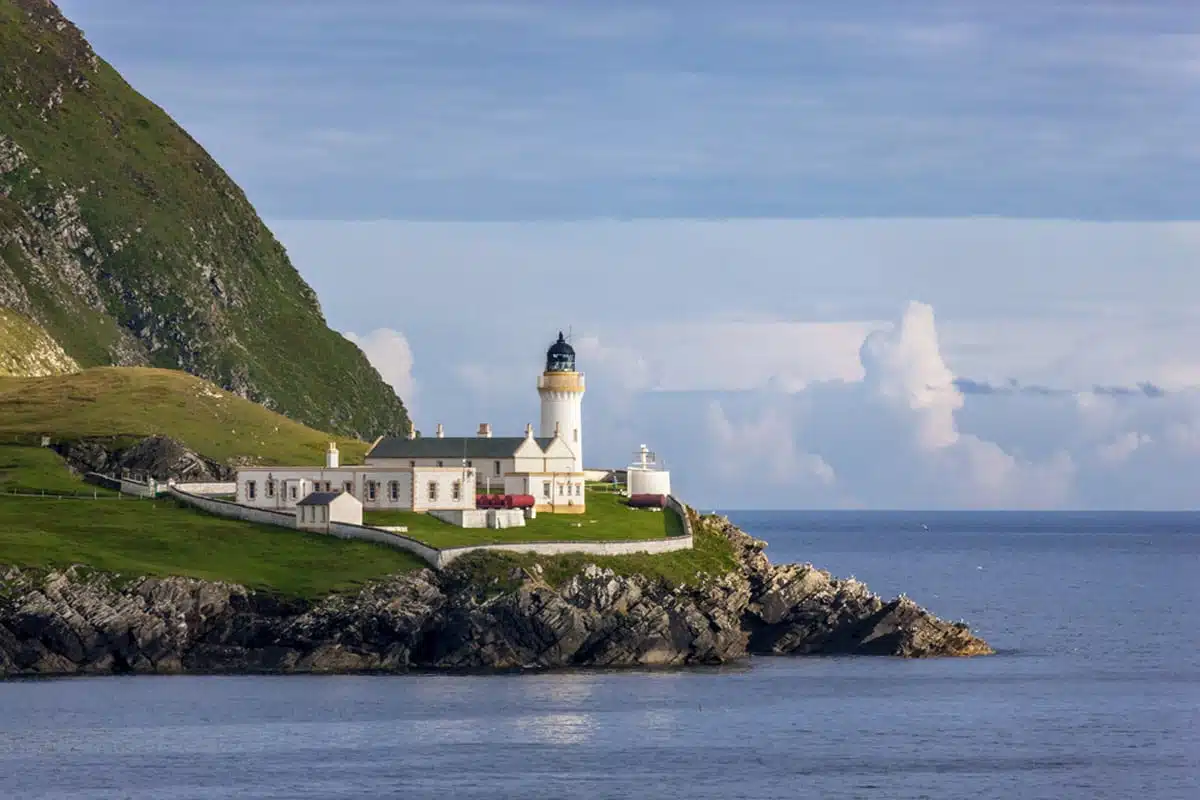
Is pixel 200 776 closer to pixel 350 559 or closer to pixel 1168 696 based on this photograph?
pixel 350 559

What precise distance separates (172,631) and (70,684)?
31.0 feet

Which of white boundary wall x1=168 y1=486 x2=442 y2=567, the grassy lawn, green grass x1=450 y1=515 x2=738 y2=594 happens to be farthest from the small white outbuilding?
green grass x1=450 y1=515 x2=738 y2=594

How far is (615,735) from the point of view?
108562 mm

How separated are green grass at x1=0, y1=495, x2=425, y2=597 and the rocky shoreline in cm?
255

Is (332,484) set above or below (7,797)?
above

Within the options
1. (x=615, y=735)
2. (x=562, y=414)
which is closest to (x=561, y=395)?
(x=562, y=414)

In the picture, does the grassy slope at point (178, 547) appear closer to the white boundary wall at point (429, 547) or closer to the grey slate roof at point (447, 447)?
the white boundary wall at point (429, 547)

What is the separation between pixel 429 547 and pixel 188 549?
50.9 feet

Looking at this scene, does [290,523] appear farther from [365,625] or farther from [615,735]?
[615,735]

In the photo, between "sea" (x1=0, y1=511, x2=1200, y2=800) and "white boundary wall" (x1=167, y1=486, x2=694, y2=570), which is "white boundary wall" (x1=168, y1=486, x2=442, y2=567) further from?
"sea" (x1=0, y1=511, x2=1200, y2=800)

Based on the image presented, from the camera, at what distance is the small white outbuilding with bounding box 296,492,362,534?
498 feet

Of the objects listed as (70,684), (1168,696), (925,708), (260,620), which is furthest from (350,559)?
(1168,696)

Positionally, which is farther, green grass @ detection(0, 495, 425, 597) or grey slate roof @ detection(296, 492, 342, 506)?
grey slate roof @ detection(296, 492, 342, 506)

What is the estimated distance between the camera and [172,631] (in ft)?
428
